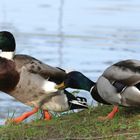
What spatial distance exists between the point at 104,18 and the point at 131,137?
35.5 feet

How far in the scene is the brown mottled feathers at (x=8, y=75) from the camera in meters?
7.15

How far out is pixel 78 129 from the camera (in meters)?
6.24

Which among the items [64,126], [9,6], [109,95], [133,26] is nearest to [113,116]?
[109,95]

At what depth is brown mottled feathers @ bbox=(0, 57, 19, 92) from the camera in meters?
7.15

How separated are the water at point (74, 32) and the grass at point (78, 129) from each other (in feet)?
5.47

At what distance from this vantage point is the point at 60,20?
16031 mm

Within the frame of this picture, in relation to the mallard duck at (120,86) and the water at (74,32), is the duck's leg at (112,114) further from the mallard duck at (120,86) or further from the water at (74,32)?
the water at (74,32)

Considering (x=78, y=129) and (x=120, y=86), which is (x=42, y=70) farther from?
(x=78, y=129)

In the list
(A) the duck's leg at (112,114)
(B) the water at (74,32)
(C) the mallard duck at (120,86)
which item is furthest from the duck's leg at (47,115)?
(B) the water at (74,32)

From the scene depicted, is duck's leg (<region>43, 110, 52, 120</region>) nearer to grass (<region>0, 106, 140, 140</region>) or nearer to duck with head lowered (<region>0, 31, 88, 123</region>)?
duck with head lowered (<region>0, 31, 88, 123</region>)

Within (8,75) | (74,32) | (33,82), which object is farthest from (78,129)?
(74,32)

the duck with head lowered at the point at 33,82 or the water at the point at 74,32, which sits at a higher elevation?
the duck with head lowered at the point at 33,82

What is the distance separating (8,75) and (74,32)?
7828mm

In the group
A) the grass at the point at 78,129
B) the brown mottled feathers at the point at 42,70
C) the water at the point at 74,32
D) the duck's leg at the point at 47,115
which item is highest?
the brown mottled feathers at the point at 42,70
